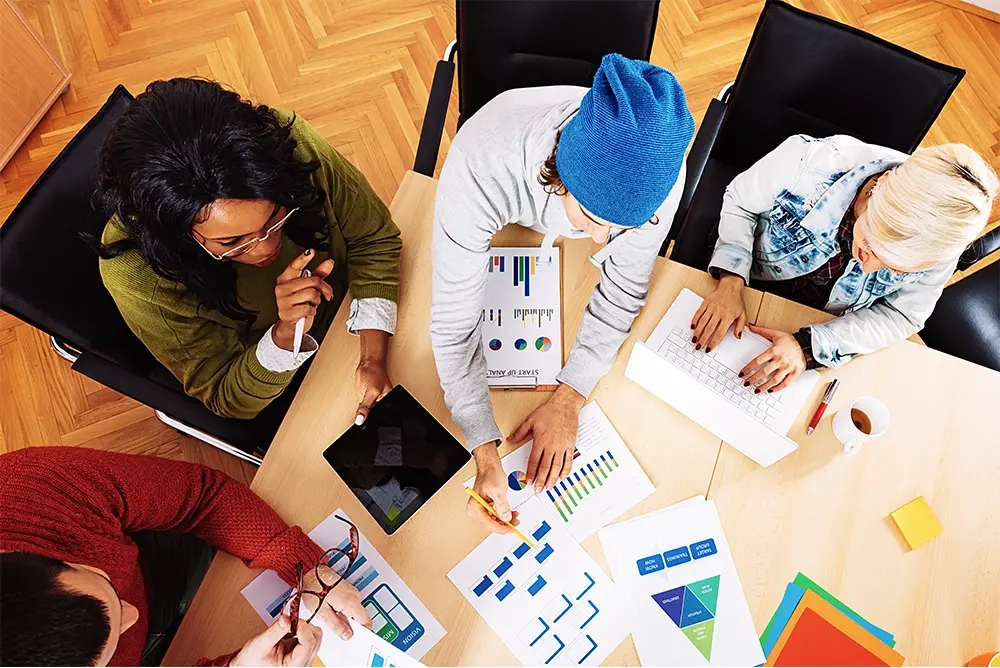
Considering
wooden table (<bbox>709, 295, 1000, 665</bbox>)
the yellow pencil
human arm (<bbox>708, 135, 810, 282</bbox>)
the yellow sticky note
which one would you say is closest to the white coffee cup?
wooden table (<bbox>709, 295, 1000, 665</bbox>)

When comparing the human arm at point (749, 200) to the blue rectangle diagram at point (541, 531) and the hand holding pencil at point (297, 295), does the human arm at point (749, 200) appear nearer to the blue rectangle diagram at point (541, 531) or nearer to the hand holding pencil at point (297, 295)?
the blue rectangle diagram at point (541, 531)

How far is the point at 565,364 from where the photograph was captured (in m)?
1.46

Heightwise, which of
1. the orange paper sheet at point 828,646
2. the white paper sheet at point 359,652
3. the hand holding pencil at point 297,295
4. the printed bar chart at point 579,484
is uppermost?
the hand holding pencil at point 297,295

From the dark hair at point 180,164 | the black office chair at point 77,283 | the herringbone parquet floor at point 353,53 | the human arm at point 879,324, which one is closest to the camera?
the dark hair at point 180,164

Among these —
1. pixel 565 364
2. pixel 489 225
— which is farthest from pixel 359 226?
pixel 565 364

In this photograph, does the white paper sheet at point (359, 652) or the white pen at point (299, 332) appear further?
the white pen at point (299, 332)

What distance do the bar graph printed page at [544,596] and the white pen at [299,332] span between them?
536 mm

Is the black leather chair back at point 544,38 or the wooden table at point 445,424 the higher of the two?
the black leather chair back at point 544,38

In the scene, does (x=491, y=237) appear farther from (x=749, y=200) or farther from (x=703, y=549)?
(x=703, y=549)

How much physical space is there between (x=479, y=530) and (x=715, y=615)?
479mm

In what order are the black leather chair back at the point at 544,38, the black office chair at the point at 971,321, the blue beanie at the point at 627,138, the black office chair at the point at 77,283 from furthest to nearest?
the black office chair at the point at 971,321 → the black leather chair back at the point at 544,38 → the black office chair at the point at 77,283 → the blue beanie at the point at 627,138

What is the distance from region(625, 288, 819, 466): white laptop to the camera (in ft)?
4.51

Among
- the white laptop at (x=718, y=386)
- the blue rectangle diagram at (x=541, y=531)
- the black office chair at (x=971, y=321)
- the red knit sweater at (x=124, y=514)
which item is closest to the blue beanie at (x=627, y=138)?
the white laptop at (x=718, y=386)

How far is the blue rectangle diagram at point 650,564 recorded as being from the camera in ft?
4.34
